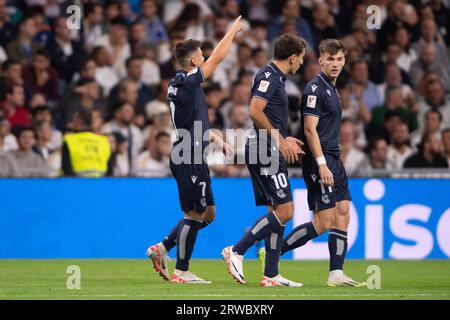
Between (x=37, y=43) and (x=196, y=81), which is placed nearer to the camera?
(x=196, y=81)

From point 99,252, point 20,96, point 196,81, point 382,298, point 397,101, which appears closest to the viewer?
point 382,298

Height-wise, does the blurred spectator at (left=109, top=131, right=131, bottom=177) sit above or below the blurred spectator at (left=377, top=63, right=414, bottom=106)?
below

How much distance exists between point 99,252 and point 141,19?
490 centimetres

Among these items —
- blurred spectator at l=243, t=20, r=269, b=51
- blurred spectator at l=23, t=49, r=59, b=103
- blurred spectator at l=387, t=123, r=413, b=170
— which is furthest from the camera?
blurred spectator at l=243, t=20, r=269, b=51

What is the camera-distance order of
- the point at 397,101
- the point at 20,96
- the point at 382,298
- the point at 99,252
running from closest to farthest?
1. the point at 382,298
2. the point at 99,252
3. the point at 20,96
4. the point at 397,101

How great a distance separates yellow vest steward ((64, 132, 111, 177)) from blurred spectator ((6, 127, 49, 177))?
0.42 m

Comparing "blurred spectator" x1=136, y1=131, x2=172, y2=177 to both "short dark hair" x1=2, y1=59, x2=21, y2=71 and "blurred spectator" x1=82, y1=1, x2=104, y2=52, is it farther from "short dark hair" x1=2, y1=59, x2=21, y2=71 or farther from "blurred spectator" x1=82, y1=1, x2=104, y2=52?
"blurred spectator" x1=82, y1=1, x2=104, y2=52

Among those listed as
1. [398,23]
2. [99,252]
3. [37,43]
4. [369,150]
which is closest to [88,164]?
[99,252]

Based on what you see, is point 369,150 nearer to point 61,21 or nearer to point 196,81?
point 61,21

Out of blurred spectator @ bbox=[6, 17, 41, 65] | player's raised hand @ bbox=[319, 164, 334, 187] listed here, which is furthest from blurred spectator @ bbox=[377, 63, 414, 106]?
player's raised hand @ bbox=[319, 164, 334, 187]

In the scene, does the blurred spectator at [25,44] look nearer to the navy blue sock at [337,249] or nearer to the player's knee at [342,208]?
the player's knee at [342,208]

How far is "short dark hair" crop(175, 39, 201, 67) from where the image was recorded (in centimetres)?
1060

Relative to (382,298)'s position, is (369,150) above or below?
above

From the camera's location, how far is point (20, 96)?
16500 millimetres
